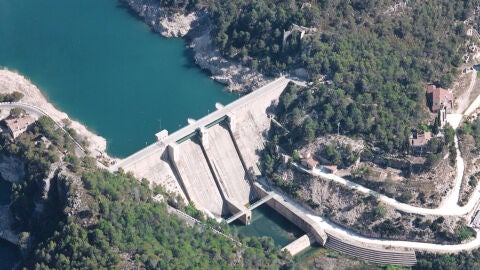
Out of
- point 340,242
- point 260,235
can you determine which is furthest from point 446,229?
point 260,235

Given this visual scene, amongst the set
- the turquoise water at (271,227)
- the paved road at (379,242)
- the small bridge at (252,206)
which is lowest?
the paved road at (379,242)

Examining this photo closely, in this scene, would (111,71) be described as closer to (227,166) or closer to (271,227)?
(227,166)

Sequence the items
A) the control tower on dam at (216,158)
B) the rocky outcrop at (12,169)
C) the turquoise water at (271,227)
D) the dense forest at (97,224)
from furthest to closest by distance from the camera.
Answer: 1. the turquoise water at (271,227)
2. the control tower on dam at (216,158)
3. the rocky outcrop at (12,169)
4. the dense forest at (97,224)

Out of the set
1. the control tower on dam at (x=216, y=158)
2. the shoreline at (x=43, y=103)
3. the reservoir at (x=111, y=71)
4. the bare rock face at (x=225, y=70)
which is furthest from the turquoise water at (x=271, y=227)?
the bare rock face at (x=225, y=70)

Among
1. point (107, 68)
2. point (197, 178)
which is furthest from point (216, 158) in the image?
point (107, 68)

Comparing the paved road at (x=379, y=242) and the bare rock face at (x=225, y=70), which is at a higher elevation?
the bare rock face at (x=225, y=70)

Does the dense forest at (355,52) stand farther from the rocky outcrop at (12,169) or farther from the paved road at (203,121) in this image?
the rocky outcrop at (12,169)
